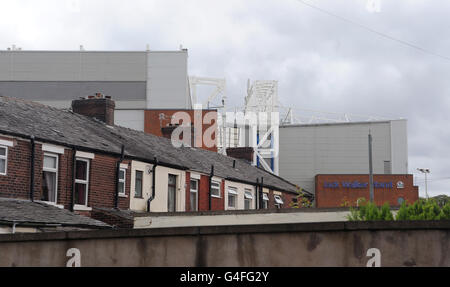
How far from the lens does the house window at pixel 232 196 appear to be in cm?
3544

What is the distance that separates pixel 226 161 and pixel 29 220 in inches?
908

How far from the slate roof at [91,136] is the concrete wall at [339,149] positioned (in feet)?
126

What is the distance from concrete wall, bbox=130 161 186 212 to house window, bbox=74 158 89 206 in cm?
280

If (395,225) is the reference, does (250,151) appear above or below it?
above

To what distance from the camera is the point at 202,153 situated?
3984cm

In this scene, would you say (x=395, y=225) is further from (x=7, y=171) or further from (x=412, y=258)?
(x=7, y=171)

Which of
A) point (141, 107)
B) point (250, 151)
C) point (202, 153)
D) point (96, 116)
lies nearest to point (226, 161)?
point (202, 153)

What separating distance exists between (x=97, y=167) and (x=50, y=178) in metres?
2.19

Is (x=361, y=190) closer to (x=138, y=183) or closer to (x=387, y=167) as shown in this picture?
(x=387, y=167)

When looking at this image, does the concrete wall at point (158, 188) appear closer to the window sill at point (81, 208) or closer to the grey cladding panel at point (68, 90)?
the window sill at point (81, 208)

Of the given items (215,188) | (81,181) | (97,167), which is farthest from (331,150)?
(81,181)

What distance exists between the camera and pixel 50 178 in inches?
936

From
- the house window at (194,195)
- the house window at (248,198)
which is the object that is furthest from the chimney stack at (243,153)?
the house window at (194,195)
